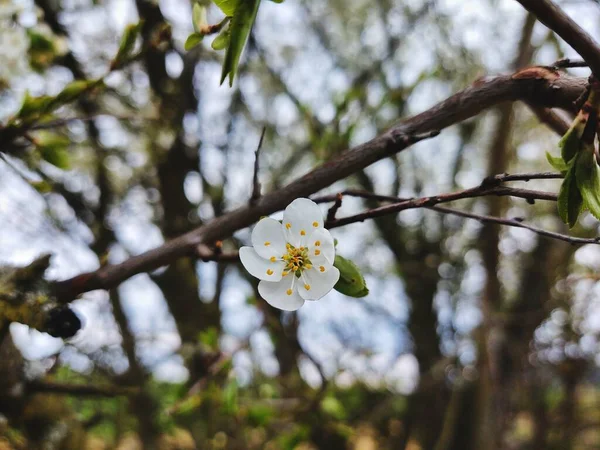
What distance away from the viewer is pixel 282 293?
540 mm

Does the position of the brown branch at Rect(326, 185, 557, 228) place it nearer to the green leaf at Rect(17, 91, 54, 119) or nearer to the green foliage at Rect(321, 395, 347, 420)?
the green leaf at Rect(17, 91, 54, 119)

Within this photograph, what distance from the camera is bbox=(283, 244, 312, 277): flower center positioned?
557 millimetres

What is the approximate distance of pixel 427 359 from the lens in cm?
362

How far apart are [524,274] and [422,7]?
205 centimetres

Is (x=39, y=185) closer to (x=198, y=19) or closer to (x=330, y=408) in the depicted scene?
(x=198, y=19)

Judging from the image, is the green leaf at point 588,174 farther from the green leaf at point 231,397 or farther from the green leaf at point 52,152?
the green leaf at point 231,397

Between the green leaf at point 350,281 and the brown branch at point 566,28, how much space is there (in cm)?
28

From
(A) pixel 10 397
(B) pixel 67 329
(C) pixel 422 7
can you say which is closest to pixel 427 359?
(C) pixel 422 7

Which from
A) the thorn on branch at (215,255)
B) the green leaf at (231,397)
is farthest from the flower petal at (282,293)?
the green leaf at (231,397)

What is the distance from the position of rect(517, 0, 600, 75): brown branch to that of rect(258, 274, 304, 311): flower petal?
0.32 m

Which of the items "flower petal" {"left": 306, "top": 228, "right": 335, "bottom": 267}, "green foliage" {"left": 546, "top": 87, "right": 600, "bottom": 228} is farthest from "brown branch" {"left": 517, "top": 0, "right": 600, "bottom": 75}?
"flower petal" {"left": 306, "top": 228, "right": 335, "bottom": 267}

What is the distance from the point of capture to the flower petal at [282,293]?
1.71 feet

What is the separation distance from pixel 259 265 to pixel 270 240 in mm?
30

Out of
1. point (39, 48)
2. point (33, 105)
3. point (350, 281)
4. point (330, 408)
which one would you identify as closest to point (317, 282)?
point (350, 281)
